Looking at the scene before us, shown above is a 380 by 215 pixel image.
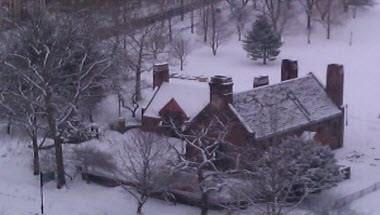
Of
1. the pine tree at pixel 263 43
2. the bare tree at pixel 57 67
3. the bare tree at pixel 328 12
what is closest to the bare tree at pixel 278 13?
the bare tree at pixel 328 12

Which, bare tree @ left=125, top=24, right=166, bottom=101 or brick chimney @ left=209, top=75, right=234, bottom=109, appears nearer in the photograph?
brick chimney @ left=209, top=75, right=234, bottom=109

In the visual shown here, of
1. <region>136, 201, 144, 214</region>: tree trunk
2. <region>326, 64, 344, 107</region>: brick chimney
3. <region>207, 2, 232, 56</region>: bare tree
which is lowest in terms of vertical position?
<region>136, 201, 144, 214</region>: tree trunk

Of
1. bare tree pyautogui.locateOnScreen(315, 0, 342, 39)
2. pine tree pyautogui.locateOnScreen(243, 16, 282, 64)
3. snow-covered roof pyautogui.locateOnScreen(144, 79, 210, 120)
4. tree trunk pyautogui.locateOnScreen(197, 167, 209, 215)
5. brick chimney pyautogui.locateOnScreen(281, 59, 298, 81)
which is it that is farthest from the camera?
bare tree pyautogui.locateOnScreen(315, 0, 342, 39)

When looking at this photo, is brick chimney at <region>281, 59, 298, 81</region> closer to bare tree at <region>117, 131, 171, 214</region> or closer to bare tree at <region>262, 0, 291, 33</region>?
bare tree at <region>117, 131, 171, 214</region>

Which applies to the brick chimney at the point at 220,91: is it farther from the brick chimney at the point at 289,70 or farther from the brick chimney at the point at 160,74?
the brick chimney at the point at 289,70

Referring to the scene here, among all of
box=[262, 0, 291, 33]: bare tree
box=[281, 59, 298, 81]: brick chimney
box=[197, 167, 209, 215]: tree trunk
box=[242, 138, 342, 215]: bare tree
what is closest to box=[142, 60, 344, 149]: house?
box=[281, 59, 298, 81]: brick chimney

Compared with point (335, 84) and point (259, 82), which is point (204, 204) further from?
point (335, 84)

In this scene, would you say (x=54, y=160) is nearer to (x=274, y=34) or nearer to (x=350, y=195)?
(x=350, y=195)

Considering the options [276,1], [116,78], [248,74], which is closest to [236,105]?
[116,78]
